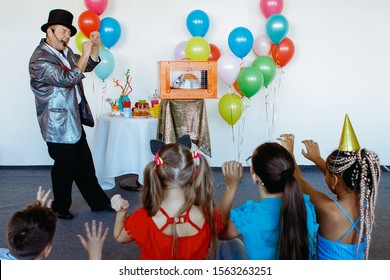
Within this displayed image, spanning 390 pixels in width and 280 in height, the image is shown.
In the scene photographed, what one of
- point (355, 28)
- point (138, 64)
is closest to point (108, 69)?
point (138, 64)

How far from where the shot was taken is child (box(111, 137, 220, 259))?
1531 mm

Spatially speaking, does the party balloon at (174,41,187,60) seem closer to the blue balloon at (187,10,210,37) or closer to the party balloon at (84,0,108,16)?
the blue balloon at (187,10,210,37)

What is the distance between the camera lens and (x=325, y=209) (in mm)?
1622

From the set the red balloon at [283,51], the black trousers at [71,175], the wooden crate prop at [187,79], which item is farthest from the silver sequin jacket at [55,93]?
the red balloon at [283,51]

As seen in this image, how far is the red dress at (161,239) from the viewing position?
1.53 meters

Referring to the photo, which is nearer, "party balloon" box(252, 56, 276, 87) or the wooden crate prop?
the wooden crate prop

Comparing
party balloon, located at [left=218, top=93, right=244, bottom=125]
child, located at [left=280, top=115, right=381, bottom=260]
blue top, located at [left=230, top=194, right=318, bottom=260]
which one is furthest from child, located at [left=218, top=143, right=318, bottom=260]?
party balloon, located at [left=218, top=93, right=244, bottom=125]

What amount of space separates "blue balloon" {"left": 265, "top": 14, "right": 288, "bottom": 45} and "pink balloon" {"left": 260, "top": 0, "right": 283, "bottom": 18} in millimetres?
98

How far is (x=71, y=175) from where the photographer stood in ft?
9.96

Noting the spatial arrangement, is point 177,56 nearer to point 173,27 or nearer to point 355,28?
point 173,27

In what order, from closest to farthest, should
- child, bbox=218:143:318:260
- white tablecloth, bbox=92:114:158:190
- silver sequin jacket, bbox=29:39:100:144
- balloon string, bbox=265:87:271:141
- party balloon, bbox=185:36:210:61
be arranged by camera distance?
child, bbox=218:143:318:260 → silver sequin jacket, bbox=29:39:100:144 → white tablecloth, bbox=92:114:158:190 → party balloon, bbox=185:36:210:61 → balloon string, bbox=265:87:271:141

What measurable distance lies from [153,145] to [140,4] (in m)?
3.01

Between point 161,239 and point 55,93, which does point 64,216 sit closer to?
point 55,93

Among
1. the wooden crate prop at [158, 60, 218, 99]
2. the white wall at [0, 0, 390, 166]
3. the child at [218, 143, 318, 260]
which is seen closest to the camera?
the child at [218, 143, 318, 260]
